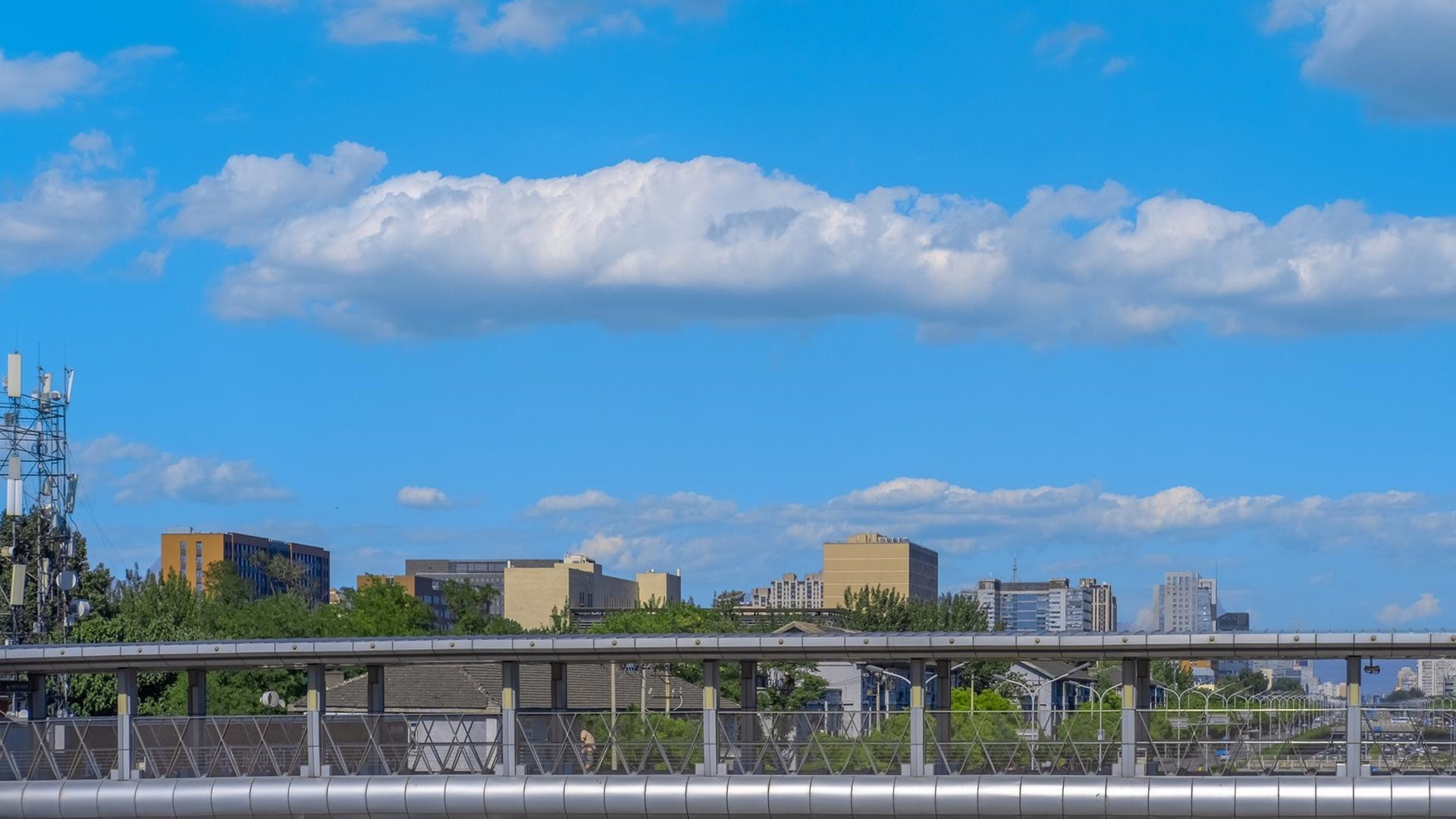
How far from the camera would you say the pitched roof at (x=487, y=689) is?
73.8 metres

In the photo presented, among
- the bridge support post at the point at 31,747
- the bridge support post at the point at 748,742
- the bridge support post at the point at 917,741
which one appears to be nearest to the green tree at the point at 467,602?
the bridge support post at the point at 31,747

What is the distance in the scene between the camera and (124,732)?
4006 cm

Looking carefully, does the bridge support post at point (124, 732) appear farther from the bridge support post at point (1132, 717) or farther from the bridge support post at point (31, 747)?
the bridge support post at point (1132, 717)

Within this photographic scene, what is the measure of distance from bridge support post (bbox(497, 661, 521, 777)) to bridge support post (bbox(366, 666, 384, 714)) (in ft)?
12.3

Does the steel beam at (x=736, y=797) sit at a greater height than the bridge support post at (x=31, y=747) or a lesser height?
lesser

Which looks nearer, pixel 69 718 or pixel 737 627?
pixel 69 718

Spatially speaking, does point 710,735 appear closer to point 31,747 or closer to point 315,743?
point 315,743

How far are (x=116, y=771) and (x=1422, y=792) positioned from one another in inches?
1081

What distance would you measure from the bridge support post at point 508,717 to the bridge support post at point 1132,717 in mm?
12671

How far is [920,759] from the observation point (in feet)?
121

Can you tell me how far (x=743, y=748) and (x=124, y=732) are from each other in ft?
45.8

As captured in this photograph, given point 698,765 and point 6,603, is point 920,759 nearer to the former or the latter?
point 698,765

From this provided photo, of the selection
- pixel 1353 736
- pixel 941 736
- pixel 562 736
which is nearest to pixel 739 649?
pixel 562 736

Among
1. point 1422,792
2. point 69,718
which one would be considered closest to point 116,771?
point 69,718
